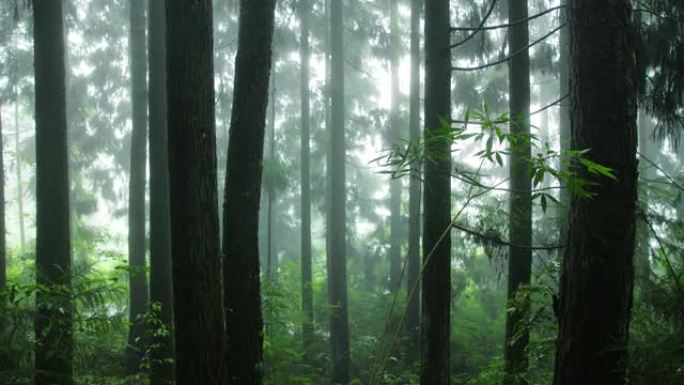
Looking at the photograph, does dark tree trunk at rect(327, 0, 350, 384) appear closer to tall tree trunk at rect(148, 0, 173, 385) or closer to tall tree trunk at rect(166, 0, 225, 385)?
tall tree trunk at rect(148, 0, 173, 385)

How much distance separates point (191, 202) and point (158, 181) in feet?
17.6

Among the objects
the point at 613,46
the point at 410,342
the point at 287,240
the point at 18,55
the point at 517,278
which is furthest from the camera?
the point at 287,240

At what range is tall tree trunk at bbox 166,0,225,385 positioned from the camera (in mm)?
4262

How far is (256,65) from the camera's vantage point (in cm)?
562

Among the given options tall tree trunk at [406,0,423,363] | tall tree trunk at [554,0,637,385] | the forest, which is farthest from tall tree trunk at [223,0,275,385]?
tall tree trunk at [406,0,423,363]

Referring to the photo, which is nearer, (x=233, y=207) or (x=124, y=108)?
(x=233, y=207)

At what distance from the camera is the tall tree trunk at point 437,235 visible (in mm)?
6070

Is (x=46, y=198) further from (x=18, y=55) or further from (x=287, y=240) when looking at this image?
(x=287, y=240)

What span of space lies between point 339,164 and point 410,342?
579 centimetres

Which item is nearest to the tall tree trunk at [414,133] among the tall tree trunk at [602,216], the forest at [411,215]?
the forest at [411,215]

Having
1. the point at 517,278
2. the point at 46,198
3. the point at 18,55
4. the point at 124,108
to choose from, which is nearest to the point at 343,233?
the point at 517,278

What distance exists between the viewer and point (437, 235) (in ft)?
19.9

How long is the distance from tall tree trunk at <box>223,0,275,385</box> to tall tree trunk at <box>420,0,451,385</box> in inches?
79.3

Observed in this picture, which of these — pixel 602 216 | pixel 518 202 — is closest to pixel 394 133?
pixel 518 202
